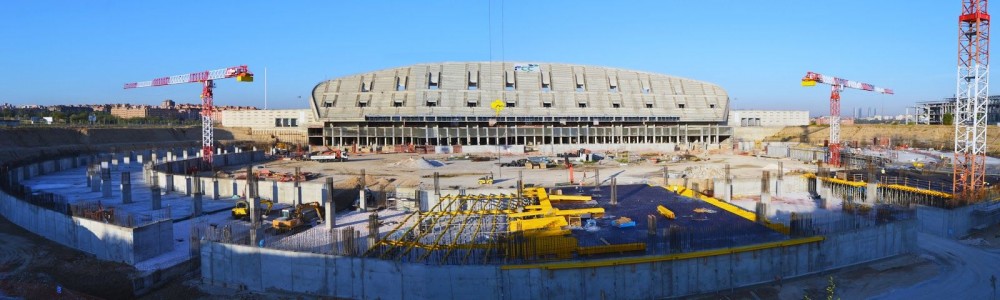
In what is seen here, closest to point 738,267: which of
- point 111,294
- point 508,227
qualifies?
point 508,227

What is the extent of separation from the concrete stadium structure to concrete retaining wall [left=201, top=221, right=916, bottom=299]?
173ft

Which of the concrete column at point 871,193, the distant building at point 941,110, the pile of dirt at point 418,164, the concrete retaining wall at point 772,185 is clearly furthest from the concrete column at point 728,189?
the distant building at point 941,110

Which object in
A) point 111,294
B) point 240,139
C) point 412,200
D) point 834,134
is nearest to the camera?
point 111,294

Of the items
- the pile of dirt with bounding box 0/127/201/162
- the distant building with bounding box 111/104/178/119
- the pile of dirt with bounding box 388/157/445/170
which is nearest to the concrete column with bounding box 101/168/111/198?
the pile of dirt with bounding box 388/157/445/170

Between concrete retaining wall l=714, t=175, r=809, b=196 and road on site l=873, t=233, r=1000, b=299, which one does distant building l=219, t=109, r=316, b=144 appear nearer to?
concrete retaining wall l=714, t=175, r=809, b=196

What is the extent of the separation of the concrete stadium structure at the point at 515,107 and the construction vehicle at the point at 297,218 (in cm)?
4439

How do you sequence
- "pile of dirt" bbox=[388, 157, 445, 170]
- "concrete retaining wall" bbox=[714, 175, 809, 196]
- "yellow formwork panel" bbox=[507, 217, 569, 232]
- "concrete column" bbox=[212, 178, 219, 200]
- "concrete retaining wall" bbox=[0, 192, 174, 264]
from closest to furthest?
"concrete retaining wall" bbox=[0, 192, 174, 264], "yellow formwork panel" bbox=[507, 217, 569, 232], "concrete column" bbox=[212, 178, 219, 200], "concrete retaining wall" bbox=[714, 175, 809, 196], "pile of dirt" bbox=[388, 157, 445, 170]

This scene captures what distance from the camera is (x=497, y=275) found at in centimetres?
1423

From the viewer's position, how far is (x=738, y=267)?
15.7m

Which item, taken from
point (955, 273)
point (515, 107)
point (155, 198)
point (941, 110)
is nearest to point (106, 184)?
point (155, 198)

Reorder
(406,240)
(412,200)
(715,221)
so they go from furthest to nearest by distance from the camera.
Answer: (412,200)
(715,221)
(406,240)

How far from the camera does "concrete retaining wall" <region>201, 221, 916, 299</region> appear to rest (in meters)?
14.3

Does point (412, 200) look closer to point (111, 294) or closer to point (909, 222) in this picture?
point (111, 294)

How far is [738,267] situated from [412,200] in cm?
1553
